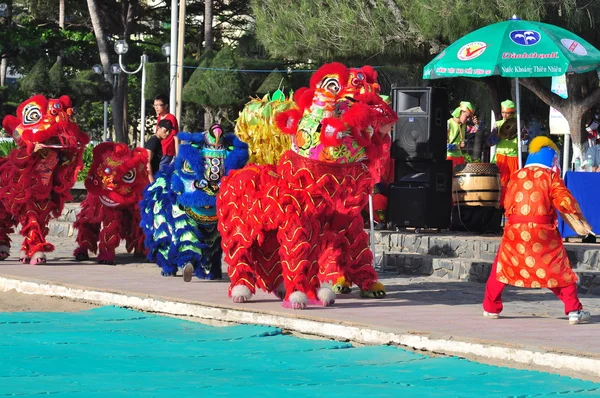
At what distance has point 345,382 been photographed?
21.9ft

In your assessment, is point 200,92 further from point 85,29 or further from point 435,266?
point 435,266

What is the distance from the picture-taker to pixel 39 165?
12.9 meters

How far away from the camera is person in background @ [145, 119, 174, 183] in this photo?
13156mm

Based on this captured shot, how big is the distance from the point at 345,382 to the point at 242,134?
793 cm

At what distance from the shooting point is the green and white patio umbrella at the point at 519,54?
1270 cm

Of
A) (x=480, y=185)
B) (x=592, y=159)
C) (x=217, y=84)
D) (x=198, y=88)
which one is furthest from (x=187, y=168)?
(x=198, y=88)

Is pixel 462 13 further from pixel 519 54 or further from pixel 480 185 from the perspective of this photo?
pixel 519 54

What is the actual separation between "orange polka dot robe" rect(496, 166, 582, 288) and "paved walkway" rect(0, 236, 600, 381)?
36 centimetres

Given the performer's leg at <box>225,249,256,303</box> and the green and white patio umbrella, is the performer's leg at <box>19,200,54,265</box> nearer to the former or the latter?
the performer's leg at <box>225,249,256,303</box>

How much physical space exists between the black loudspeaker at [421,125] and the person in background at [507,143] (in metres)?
1.16

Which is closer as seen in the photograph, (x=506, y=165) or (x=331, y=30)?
(x=506, y=165)

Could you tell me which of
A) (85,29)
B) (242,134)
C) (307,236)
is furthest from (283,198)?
(85,29)

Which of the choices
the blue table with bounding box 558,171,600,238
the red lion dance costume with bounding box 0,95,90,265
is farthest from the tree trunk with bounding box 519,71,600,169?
the red lion dance costume with bounding box 0,95,90,265

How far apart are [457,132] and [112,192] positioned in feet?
17.7
